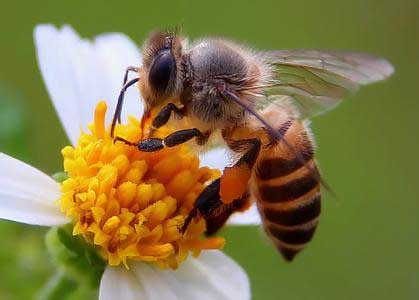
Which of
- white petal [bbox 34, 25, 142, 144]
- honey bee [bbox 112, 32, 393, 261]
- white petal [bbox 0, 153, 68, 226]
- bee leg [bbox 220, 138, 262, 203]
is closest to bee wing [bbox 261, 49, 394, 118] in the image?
honey bee [bbox 112, 32, 393, 261]

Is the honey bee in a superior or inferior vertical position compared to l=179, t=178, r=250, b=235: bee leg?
superior

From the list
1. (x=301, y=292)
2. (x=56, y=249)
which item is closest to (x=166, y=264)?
(x=56, y=249)

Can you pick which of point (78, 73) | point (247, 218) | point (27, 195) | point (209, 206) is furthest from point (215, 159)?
point (27, 195)

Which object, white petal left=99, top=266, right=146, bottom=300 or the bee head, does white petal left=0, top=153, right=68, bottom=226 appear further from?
the bee head

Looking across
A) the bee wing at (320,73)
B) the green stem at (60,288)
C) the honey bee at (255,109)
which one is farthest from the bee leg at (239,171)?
the green stem at (60,288)

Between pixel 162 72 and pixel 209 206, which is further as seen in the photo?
pixel 209 206

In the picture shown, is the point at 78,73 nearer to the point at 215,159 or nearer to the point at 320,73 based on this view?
the point at 215,159

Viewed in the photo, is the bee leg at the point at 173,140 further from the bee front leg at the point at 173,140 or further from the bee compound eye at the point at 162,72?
the bee compound eye at the point at 162,72
